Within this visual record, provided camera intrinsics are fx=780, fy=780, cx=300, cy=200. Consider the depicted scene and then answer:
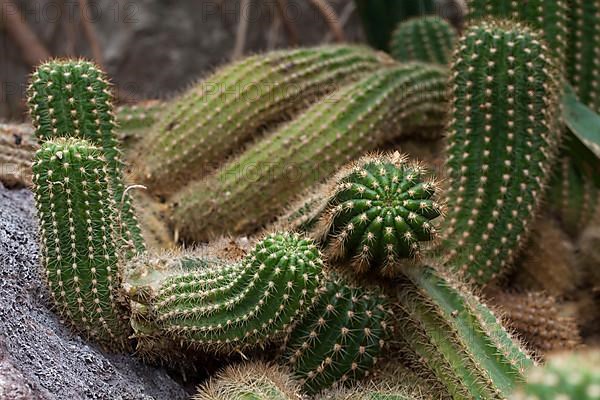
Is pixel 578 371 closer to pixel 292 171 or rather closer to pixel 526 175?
pixel 526 175

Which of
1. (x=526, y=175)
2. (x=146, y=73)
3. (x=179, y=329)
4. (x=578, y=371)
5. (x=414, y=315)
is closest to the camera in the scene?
(x=578, y=371)

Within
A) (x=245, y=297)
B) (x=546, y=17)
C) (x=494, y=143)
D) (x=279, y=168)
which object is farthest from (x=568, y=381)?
(x=546, y=17)

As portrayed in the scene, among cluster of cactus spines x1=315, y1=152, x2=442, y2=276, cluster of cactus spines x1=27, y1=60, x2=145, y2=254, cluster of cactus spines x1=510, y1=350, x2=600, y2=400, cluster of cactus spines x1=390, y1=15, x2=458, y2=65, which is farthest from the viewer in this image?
cluster of cactus spines x1=390, y1=15, x2=458, y2=65

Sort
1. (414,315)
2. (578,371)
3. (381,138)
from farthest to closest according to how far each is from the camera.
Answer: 1. (381,138)
2. (414,315)
3. (578,371)

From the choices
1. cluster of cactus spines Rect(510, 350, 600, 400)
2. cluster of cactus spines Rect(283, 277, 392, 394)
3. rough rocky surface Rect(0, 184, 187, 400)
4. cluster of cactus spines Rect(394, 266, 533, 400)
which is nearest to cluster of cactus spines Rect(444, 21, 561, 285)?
cluster of cactus spines Rect(394, 266, 533, 400)

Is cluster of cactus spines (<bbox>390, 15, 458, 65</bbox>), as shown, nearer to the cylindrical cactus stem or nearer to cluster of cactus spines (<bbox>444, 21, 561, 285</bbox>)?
cluster of cactus spines (<bbox>444, 21, 561, 285</bbox>)

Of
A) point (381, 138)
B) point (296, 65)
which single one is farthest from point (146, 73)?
point (381, 138)

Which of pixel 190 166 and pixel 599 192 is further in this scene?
pixel 599 192
